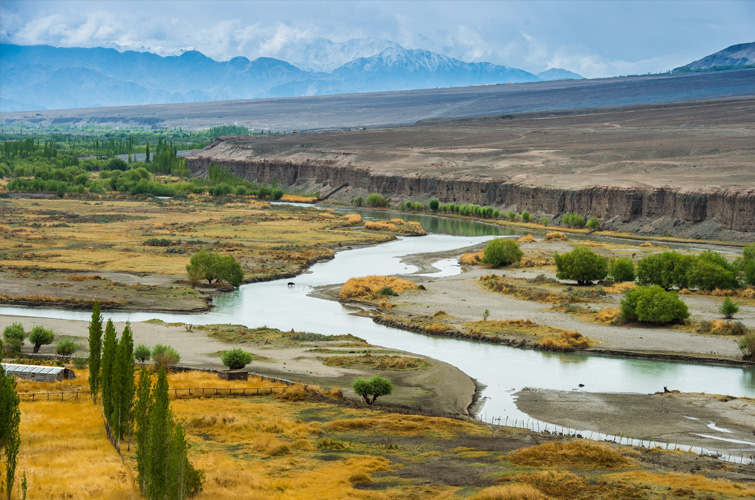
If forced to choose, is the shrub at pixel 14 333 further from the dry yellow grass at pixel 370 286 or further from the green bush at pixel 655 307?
the green bush at pixel 655 307

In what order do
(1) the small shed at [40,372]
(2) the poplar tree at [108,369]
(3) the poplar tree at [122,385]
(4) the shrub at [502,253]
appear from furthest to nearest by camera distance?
(4) the shrub at [502,253] → (1) the small shed at [40,372] → (2) the poplar tree at [108,369] → (3) the poplar tree at [122,385]

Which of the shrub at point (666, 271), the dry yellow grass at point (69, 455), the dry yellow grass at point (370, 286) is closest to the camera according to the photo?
the dry yellow grass at point (69, 455)

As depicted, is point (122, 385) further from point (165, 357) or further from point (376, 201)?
point (376, 201)

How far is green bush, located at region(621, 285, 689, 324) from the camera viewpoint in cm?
5669

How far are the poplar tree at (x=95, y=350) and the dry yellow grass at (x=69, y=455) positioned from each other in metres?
0.89

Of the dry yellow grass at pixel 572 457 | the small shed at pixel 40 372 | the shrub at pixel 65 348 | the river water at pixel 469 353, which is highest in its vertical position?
the dry yellow grass at pixel 572 457

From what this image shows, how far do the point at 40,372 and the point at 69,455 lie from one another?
42.3ft

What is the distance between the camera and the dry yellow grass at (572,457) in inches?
1195

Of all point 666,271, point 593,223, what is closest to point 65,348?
point 666,271

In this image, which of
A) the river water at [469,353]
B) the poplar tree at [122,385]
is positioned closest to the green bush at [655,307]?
the river water at [469,353]

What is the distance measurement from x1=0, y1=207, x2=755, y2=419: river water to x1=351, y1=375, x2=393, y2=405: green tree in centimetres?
458

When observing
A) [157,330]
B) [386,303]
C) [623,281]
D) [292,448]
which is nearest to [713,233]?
[623,281]

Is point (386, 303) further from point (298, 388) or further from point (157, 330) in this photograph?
point (298, 388)

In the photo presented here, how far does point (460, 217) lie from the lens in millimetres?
137625
